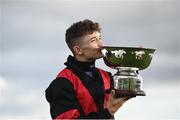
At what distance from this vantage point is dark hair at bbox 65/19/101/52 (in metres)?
4.74

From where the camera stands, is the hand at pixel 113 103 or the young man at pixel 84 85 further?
the young man at pixel 84 85

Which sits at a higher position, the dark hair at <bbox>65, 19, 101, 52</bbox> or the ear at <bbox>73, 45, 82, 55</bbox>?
the dark hair at <bbox>65, 19, 101, 52</bbox>

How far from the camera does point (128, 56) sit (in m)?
4.47

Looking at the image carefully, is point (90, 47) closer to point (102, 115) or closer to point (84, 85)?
point (84, 85)

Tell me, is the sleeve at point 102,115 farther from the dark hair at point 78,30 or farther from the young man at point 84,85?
the dark hair at point 78,30

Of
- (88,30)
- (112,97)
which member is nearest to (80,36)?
(88,30)

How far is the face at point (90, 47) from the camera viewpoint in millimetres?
4629

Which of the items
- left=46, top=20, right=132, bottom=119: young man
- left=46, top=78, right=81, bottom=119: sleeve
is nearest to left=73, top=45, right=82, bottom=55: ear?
left=46, top=20, right=132, bottom=119: young man

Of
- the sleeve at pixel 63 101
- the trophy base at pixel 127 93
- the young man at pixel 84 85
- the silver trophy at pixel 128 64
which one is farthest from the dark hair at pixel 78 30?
the trophy base at pixel 127 93

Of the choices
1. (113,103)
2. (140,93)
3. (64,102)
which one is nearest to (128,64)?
(140,93)

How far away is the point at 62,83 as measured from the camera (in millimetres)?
4496

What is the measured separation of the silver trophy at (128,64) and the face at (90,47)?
3.5 inches

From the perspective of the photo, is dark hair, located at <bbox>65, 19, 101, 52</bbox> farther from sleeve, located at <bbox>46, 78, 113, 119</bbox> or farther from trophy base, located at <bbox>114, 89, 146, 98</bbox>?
trophy base, located at <bbox>114, 89, 146, 98</bbox>

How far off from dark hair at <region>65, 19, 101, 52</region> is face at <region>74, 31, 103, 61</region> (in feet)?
0.14
